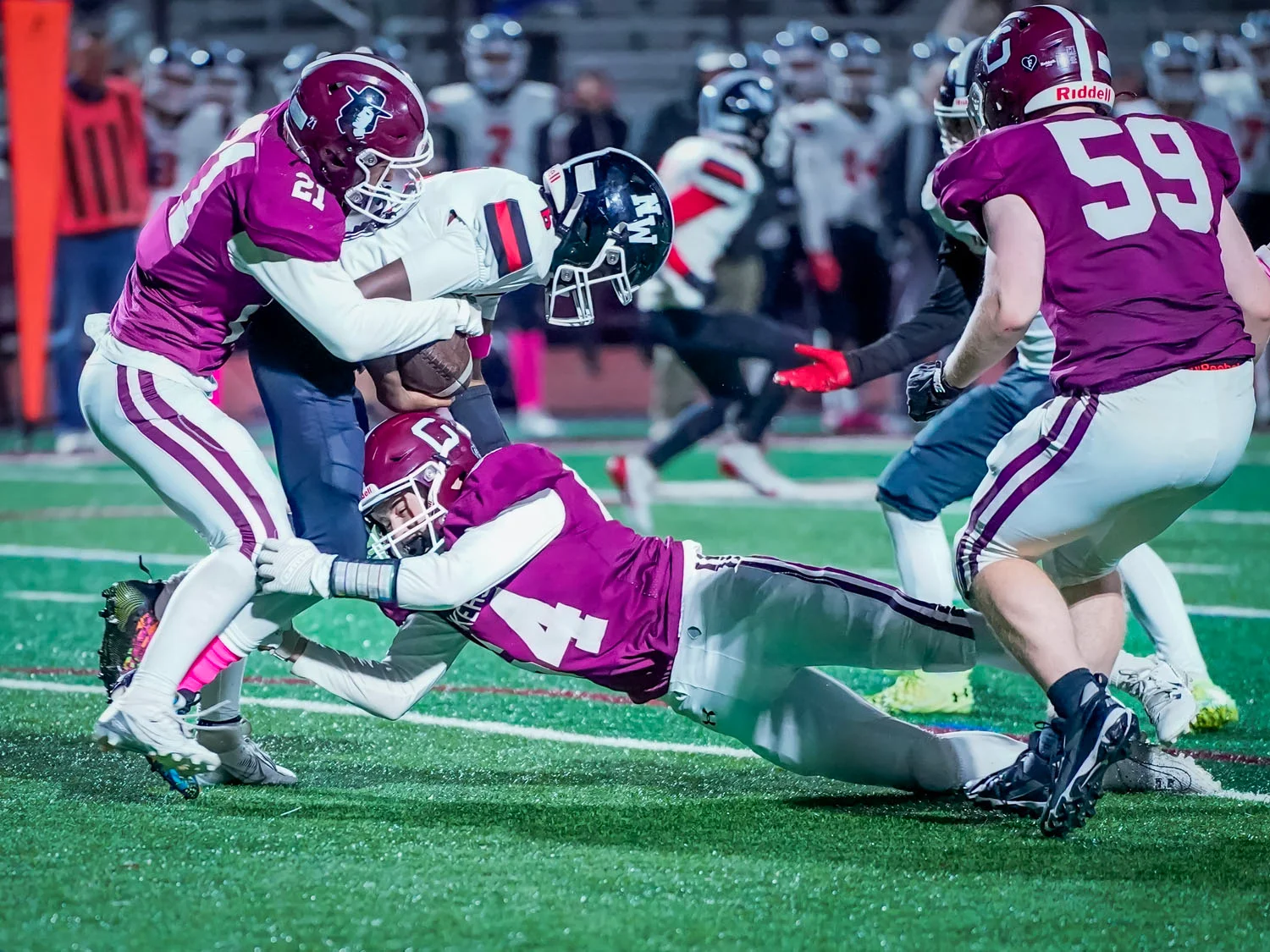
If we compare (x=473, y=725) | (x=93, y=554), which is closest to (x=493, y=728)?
(x=473, y=725)

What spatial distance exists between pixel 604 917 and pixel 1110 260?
156 cm

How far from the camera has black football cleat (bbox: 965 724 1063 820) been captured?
11.5ft

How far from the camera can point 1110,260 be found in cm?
347

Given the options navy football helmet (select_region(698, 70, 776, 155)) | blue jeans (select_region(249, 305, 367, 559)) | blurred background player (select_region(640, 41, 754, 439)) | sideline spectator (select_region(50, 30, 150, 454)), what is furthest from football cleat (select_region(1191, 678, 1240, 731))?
sideline spectator (select_region(50, 30, 150, 454))

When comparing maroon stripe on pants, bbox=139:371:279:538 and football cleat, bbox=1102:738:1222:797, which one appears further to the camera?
football cleat, bbox=1102:738:1222:797

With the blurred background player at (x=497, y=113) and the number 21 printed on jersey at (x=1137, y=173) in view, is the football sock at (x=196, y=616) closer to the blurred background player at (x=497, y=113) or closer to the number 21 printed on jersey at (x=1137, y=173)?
the number 21 printed on jersey at (x=1137, y=173)

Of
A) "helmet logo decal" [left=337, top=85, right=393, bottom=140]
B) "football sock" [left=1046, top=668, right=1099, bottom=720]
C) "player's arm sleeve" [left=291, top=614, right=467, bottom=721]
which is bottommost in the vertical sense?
"player's arm sleeve" [left=291, top=614, right=467, bottom=721]

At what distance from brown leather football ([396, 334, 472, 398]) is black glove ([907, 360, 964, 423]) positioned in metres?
0.99

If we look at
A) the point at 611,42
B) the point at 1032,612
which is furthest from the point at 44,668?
the point at 611,42

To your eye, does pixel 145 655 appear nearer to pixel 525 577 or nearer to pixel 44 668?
pixel 525 577

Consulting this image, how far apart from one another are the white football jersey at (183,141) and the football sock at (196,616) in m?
8.17

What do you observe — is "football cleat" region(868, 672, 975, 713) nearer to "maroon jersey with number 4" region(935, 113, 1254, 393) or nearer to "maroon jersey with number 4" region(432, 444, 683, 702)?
"maroon jersey with number 4" region(432, 444, 683, 702)

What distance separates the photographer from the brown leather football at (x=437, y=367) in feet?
12.8

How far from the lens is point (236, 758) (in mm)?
3941
